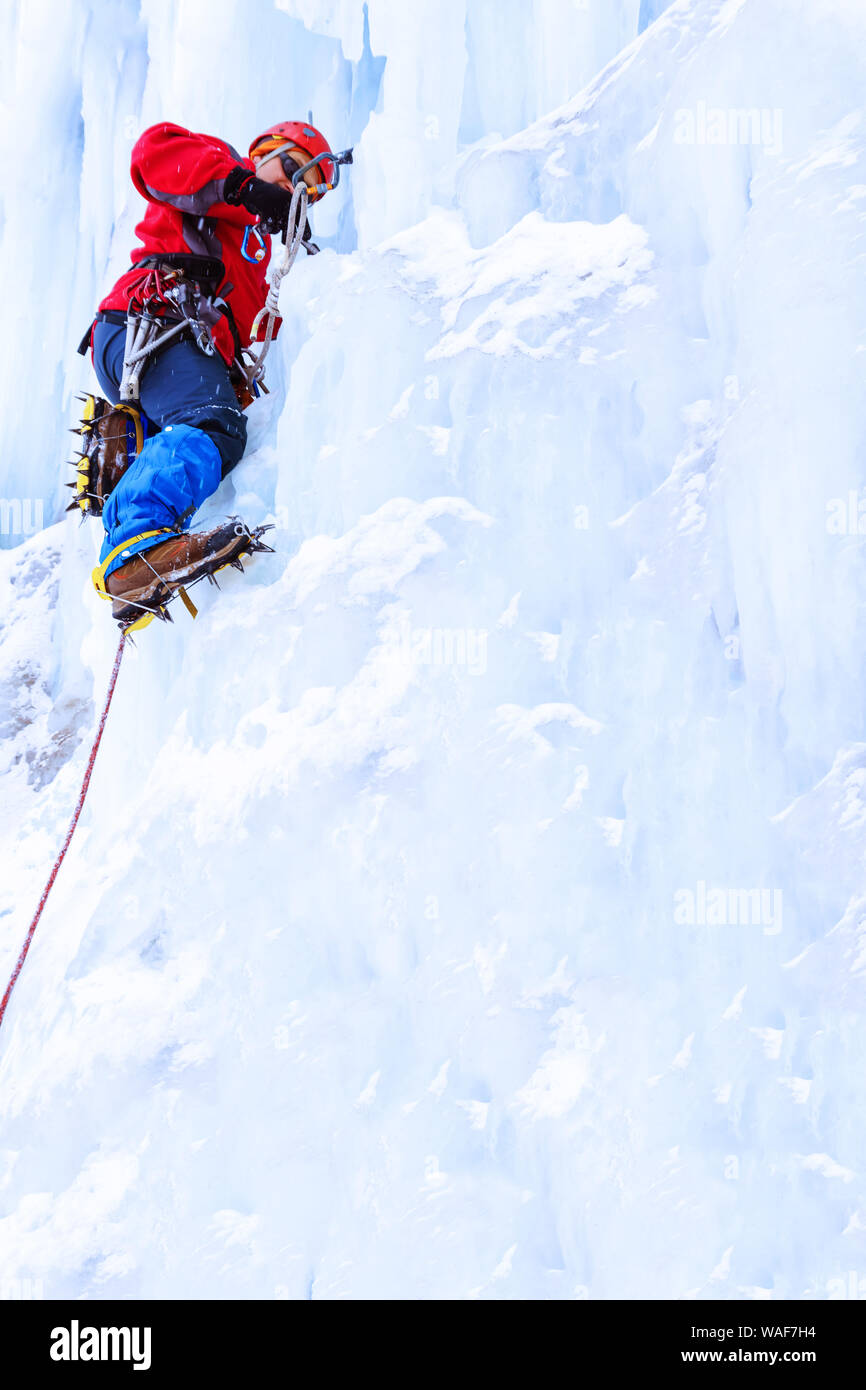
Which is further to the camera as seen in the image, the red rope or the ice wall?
the red rope

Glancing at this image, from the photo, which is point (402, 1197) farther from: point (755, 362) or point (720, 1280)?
point (755, 362)

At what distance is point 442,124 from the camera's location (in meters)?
3.26

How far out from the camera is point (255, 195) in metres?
2.96

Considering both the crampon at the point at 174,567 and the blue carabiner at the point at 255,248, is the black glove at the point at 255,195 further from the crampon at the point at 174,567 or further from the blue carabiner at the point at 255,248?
the crampon at the point at 174,567

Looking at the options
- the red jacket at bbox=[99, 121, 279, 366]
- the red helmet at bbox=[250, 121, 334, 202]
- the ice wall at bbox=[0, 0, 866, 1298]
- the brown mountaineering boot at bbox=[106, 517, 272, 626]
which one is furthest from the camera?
the red helmet at bbox=[250, 121, 334, 202]

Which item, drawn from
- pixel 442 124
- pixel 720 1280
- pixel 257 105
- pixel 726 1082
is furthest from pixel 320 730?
pixel 257 105

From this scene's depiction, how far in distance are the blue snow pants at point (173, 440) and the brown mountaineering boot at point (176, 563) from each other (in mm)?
32

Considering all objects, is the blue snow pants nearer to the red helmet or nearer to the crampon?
the crampon

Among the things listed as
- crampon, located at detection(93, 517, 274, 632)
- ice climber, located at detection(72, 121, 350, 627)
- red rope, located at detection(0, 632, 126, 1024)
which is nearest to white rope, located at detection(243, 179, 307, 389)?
ice climber, located at detection(72, 121, 350, 627)

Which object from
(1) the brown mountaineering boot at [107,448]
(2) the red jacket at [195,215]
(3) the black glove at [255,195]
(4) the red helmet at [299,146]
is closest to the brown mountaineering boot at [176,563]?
(1) the brown mountaineering boot at [107,448]

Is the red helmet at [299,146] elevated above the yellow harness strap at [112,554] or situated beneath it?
elevated above

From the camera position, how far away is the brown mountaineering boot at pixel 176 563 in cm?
271

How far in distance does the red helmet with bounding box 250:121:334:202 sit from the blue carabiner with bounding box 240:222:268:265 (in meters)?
0.20

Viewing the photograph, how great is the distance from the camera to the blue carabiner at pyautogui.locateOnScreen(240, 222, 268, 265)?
10.4 feet
